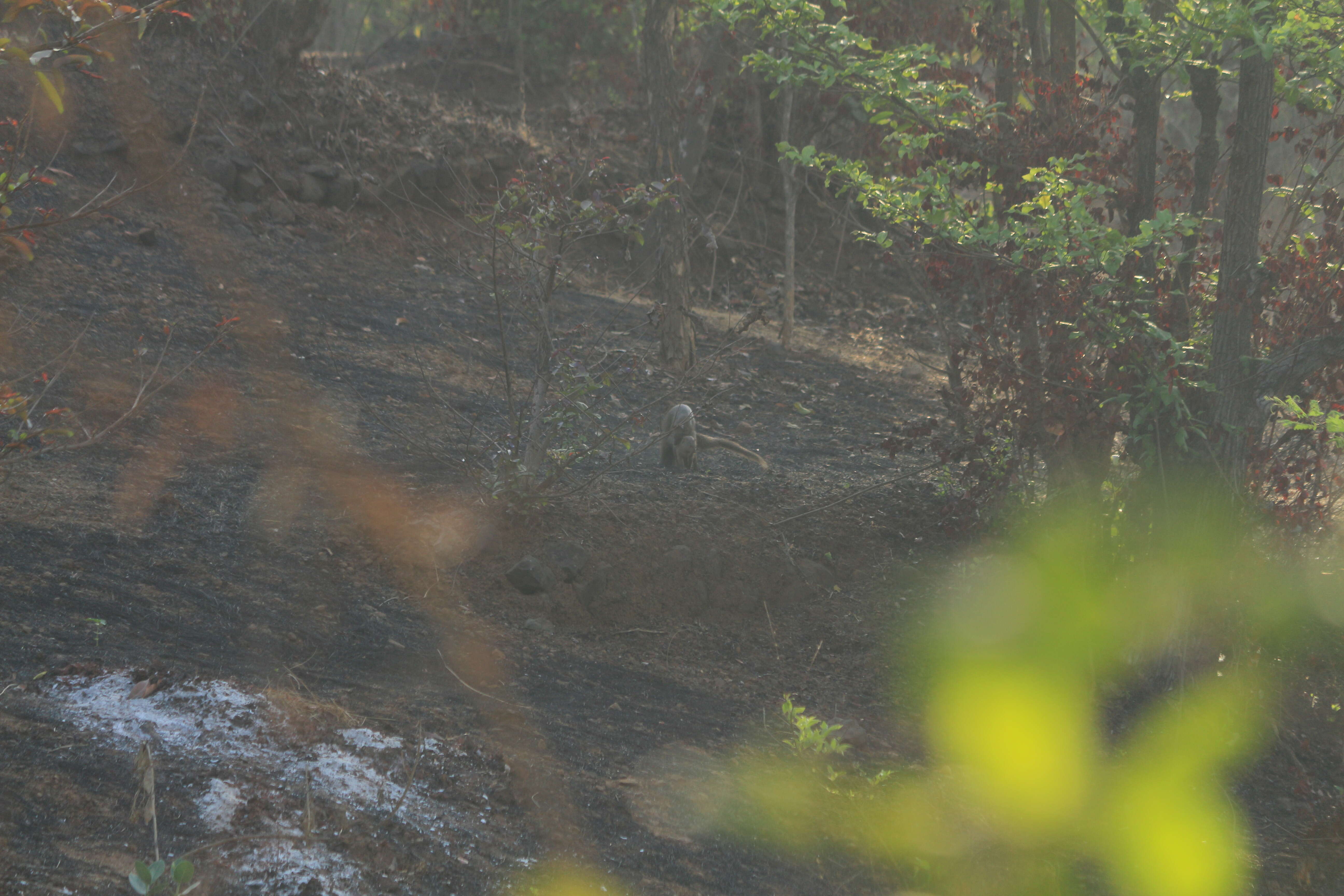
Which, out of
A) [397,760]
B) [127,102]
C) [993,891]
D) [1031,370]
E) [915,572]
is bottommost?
[915,572]

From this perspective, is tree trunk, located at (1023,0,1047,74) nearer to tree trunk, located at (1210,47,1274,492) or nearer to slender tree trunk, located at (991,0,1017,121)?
slender tree trunk, located at (991,0,1017,121)

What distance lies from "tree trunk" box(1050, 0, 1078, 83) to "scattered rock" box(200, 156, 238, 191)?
8.14 meters

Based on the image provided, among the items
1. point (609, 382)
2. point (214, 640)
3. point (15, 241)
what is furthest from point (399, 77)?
point (15, 241)

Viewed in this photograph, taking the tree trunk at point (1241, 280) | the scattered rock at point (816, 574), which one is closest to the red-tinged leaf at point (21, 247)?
the scattered rock at point (816, 574)

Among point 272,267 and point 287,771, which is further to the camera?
point 272,267

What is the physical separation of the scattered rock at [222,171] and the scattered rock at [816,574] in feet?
25.6

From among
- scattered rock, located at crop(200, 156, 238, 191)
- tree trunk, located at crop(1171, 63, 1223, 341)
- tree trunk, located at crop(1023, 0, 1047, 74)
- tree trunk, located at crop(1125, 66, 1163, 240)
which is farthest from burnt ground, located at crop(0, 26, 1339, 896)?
tree trunk, located at crop(1023, 0, 1047, 74)

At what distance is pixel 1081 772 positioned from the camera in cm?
464

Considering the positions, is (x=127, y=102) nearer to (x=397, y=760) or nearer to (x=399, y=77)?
(x=399, y=77)

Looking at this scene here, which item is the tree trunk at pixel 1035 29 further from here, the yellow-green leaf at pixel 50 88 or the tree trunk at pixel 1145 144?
the yellow-green leaf at pixel 50 88

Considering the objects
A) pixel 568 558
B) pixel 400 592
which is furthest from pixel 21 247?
pixel 568 558

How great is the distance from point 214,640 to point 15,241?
2229mm

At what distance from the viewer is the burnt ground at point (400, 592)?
3104mm

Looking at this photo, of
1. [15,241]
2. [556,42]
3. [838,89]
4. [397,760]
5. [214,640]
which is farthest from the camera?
[556,42]
